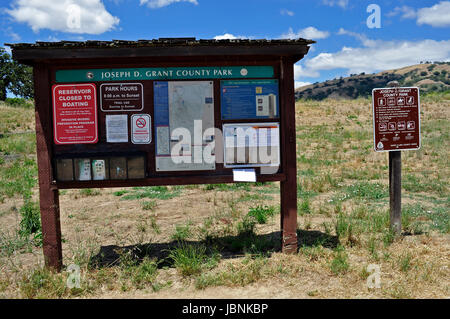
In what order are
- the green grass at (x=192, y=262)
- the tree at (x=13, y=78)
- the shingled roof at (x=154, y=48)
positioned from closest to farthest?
the shingled roof at (x=154, y=48), the green grass at (x=192, y=262), the tree at (x=13, y=78)

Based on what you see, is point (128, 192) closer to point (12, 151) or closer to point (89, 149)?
point (89, 149)

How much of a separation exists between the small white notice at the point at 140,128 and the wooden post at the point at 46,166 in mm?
1053

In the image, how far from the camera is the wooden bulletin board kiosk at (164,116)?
489cm

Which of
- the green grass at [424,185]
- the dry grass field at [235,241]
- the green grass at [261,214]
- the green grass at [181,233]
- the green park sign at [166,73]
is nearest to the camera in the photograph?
the dry grass field at [235,241]

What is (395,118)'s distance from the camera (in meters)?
5.92

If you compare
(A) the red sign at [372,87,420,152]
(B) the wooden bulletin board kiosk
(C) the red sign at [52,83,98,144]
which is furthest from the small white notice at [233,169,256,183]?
(A) the red sign at [372,87,420,152]

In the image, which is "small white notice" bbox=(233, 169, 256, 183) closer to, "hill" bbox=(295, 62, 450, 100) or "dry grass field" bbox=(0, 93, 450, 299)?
"dry grass field" bbox=(0, 93, 450, 299)

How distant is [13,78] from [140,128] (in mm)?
39175

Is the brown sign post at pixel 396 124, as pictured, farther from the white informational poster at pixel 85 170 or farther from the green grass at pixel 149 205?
the green grass at pixel 149 205

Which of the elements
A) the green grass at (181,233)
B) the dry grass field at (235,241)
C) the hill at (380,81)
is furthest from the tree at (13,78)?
the hill at (380,81)

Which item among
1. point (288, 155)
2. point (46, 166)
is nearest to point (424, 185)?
point (288, 155)

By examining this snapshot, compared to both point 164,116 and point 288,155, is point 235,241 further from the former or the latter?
point 164,116

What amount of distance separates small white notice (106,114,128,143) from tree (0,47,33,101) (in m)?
37.7

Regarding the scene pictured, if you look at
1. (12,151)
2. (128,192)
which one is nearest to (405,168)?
(128,192)
